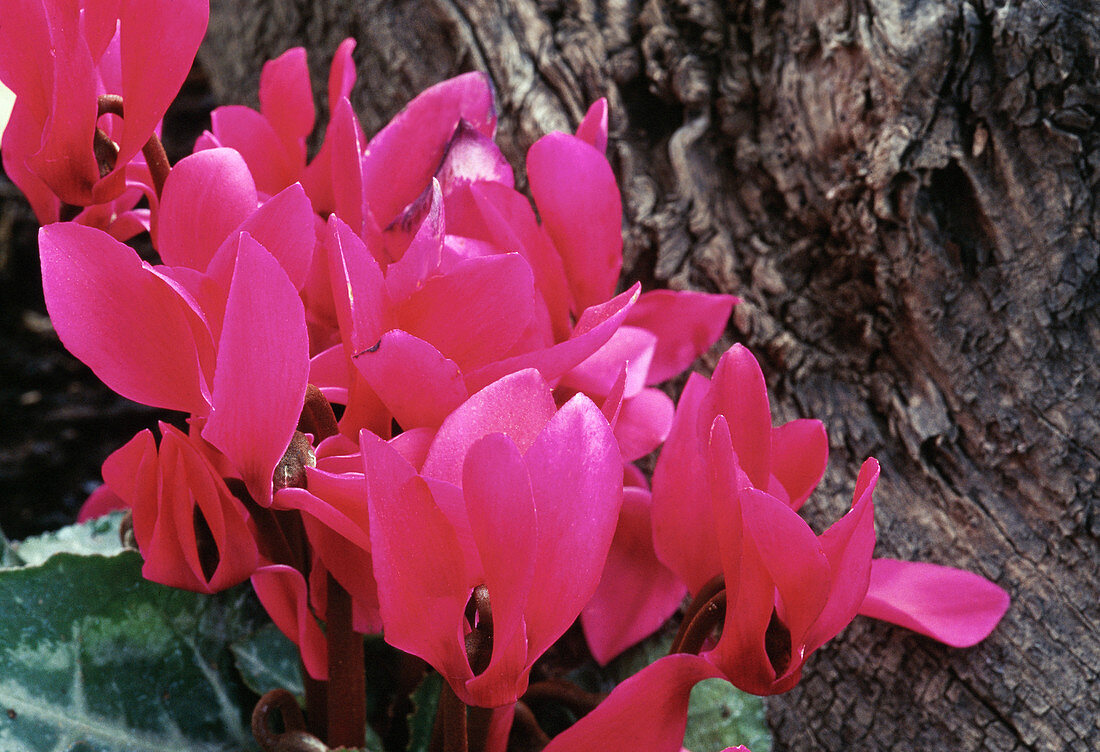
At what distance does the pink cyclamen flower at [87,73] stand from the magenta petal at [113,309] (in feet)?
0.24

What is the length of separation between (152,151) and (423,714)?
383 mm

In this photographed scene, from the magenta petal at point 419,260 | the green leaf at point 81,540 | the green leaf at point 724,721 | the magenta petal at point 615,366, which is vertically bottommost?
the green leaf at point 724,721

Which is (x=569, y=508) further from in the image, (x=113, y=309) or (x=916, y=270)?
(x=916, y=270)

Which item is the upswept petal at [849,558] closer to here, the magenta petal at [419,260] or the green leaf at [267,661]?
the magenta petal at [419,260]

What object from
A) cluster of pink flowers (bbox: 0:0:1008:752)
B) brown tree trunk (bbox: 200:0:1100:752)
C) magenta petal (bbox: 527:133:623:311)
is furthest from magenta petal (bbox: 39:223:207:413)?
brown tree trunk (bbox: 200:0:1100:752)

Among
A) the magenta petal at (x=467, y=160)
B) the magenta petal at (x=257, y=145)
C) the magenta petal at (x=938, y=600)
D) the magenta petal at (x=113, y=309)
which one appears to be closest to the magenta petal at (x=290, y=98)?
the magenta petal at (x=257, y=145)

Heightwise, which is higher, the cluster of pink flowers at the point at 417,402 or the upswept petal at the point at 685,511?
the cluster of pink flowers at the point at 417,402

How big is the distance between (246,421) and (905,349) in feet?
1.84

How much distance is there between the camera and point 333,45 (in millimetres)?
1095

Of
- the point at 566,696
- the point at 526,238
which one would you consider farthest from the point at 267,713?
the point at 526,238

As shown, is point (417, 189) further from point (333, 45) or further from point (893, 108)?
point (333, 45)

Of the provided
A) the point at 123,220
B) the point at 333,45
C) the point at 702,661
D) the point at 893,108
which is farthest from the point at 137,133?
the point at 333,45

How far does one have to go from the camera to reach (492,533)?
0.33m

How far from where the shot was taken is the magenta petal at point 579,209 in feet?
1.62
